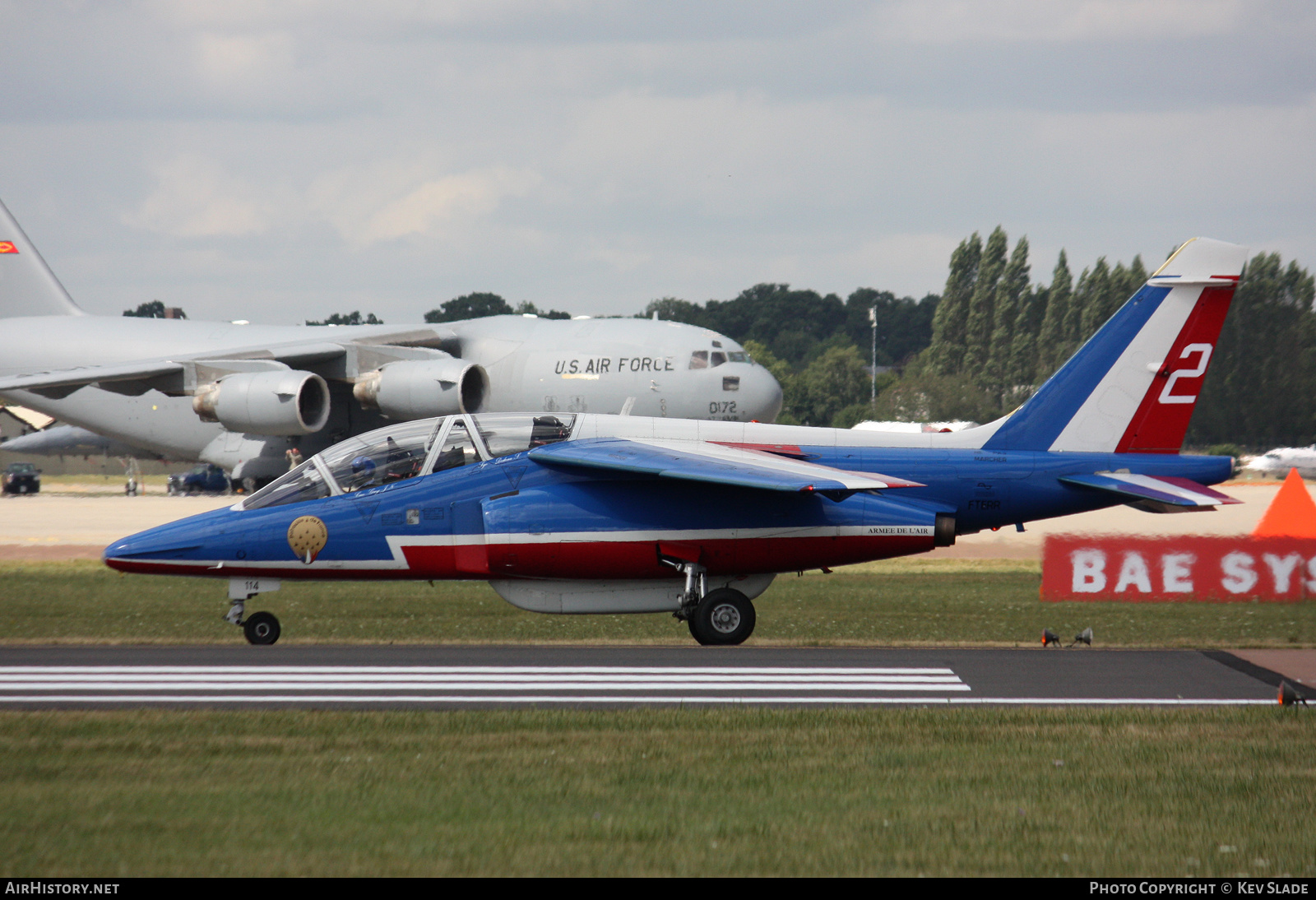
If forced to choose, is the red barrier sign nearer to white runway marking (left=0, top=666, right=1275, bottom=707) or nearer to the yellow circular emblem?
white runway marking (left=0, top=666, right=1275, bottom=707)

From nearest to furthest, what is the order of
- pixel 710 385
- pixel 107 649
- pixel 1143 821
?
pixel 1143 821 → pixel 107 649 → pixel 710 385

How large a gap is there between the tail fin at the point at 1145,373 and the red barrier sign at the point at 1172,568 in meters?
3.39

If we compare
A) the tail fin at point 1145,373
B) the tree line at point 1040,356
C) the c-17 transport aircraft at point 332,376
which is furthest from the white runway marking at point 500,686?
the tree line at point 1040,356

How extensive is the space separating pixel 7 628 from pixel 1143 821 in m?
13.2

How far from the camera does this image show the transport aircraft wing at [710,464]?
12.0 m

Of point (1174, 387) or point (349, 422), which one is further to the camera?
point (349, 422)

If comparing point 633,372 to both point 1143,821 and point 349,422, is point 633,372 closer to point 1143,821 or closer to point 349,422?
point 349,422

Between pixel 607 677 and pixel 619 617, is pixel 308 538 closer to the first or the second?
pixel 607 677

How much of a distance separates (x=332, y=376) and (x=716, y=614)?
21.6m

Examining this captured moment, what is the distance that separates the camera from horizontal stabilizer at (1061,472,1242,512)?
534 inches

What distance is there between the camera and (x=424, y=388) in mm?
29719

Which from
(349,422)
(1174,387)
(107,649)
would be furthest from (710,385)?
(107,649)

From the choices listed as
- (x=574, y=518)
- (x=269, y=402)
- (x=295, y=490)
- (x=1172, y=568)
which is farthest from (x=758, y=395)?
(x=295, y=490)

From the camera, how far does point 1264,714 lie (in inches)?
356
